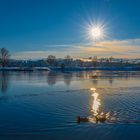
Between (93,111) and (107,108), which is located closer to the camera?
(93,111)

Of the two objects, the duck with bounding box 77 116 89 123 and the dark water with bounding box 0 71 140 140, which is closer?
the dark water with bounding box 0 71 140 140

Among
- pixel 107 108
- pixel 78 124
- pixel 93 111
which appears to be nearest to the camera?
pixel 78 124

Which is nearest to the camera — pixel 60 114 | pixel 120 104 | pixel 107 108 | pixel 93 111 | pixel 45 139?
pixel 45 139

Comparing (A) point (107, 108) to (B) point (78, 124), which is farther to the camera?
(A) point (107, 108)

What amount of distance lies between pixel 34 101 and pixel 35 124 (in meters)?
6.70

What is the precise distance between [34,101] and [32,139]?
354 inches

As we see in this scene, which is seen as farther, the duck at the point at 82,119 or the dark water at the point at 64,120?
the duck at the point at 82,119

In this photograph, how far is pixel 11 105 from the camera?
18.2m

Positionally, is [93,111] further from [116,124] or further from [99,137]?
[99,137]

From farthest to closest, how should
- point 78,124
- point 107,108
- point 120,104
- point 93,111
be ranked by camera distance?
point 120,104 < point 107,108 < point 93,111 < point 78,124

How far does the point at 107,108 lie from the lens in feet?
58.1

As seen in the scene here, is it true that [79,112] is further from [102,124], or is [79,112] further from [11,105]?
[11,105]

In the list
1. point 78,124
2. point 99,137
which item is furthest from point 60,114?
point 99,137

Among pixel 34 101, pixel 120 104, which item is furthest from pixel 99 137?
pixel 34 101
